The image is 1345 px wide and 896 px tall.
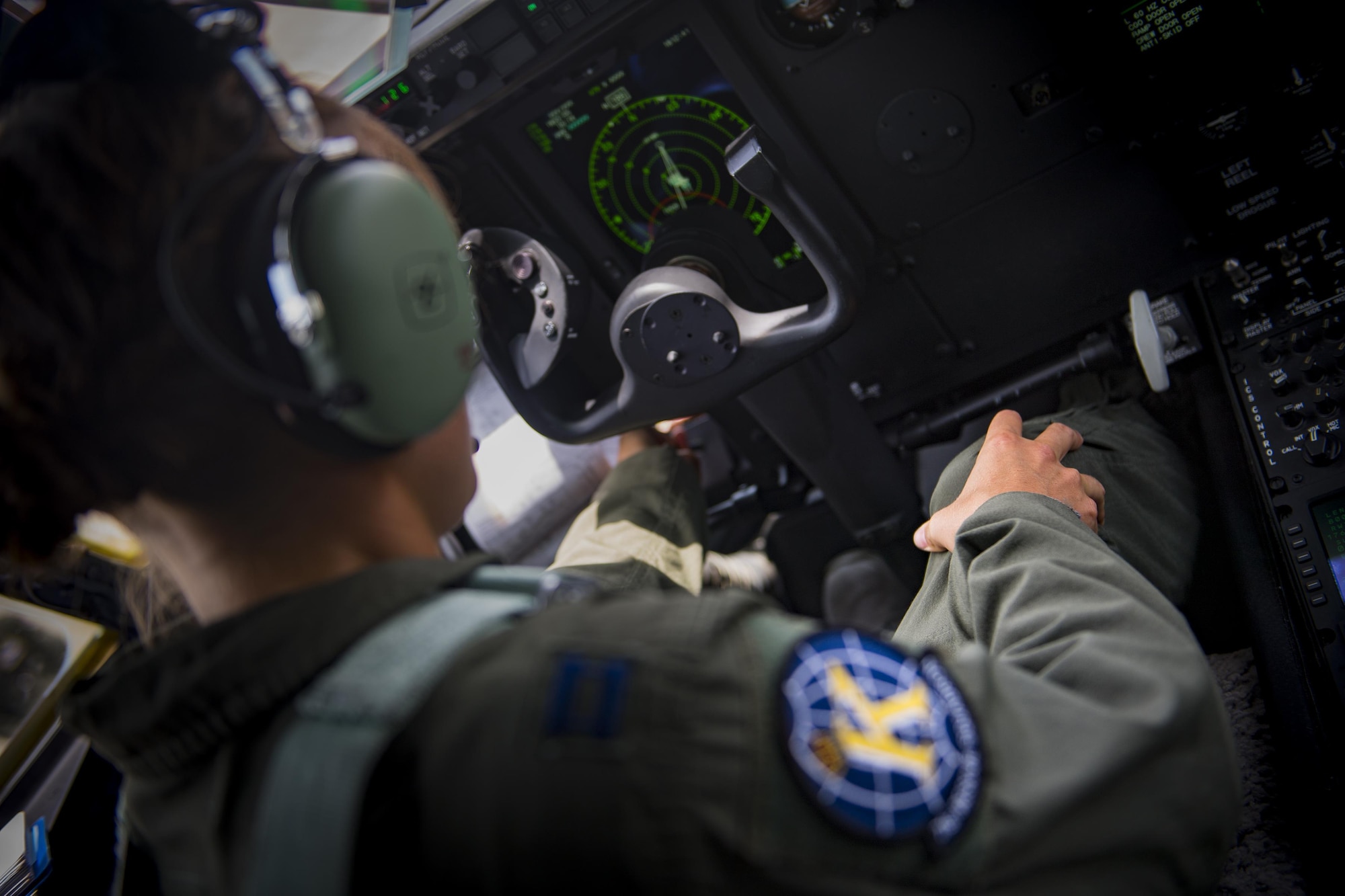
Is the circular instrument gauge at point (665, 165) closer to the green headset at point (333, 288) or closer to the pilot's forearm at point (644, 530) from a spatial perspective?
the pilot's forearm at point (644, 530)

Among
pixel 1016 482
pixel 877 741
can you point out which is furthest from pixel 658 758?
pixel 1016 482

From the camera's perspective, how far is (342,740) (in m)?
0.58

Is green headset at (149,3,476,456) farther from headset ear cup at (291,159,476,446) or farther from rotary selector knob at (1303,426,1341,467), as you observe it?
rotary selector knob at (1303,426,1341,467)

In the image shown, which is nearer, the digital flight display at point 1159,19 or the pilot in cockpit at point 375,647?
the pilot in cockpit at point 375,647

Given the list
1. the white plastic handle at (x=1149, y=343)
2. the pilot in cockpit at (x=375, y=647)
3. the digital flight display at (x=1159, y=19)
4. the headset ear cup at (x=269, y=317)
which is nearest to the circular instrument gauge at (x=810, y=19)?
the digital flight display at (x=1159, y=19)

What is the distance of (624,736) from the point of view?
579 millimetres

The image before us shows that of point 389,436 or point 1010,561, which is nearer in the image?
point 389,436

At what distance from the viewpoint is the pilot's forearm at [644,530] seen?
4.78 feet

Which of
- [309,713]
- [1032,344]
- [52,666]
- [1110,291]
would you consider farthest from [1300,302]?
[52,666]

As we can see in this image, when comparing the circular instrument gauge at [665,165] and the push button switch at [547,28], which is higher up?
the push button switch at [547,28]

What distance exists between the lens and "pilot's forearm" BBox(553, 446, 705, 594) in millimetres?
1458

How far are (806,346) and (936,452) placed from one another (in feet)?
1.64

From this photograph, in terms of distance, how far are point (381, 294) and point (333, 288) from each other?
4 cm

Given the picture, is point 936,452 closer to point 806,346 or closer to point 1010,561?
point 806,346
